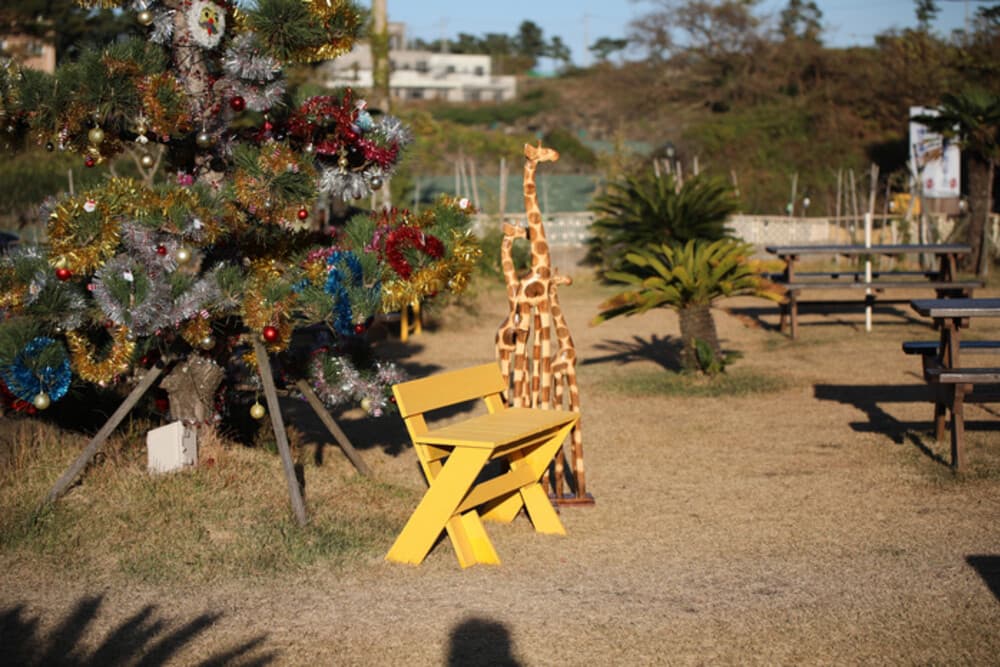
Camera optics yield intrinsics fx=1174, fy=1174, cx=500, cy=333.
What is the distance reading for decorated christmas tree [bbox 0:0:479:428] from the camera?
6020mm

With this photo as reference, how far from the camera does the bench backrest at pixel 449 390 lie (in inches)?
235

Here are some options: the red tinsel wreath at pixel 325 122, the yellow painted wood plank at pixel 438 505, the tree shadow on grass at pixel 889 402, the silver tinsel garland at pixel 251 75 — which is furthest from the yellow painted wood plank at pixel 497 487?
the tree shadow on grass at pixel 889 402

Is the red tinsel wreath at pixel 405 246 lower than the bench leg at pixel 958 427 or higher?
higher

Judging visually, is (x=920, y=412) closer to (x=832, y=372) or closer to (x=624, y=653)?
(x=832, y=372)

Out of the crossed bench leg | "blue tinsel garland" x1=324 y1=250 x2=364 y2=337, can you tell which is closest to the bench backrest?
the crossed bench leg

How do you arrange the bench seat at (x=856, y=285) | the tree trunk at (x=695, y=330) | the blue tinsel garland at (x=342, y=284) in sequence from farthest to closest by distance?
the bench seat at (x=856, y=285) < the tree trunk at (x=695, y=330) < the blue tinsel garland at (x=342, y=284)

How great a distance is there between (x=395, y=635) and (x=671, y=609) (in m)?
1.23

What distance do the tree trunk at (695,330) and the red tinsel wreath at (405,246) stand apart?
5.40 metres

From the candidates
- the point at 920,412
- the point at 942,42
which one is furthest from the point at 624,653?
the point at 942,42

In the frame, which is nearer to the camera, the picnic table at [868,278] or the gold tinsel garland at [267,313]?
the gold tinsel garland at [267,313]

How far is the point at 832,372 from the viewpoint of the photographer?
11.8 metres

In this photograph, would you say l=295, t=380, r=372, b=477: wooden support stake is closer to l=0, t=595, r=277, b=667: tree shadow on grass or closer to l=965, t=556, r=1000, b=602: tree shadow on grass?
l=0, t=595, r=277, b=667: tree shadow on grass

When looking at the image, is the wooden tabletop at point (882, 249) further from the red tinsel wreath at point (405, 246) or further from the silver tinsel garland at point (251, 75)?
the silver tinsel garland at point (251, 75)

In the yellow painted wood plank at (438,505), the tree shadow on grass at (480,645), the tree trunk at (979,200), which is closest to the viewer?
the tree shadow on grass at (480,645)
